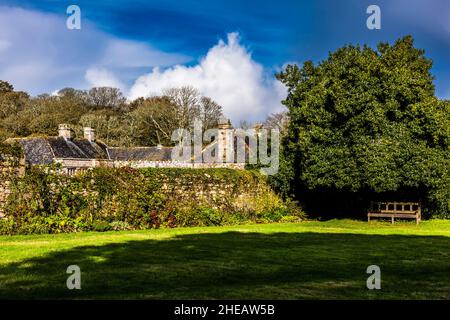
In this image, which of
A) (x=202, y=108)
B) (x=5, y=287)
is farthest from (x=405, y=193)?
(x=202, y=108)

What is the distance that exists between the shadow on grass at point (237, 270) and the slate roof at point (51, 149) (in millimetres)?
34613

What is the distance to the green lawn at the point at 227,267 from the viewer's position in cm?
734

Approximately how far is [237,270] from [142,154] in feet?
153

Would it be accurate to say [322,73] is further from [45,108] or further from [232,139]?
[45,108]

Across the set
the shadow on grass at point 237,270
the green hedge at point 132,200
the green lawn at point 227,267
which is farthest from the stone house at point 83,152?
the shadow on grass at point 237,270

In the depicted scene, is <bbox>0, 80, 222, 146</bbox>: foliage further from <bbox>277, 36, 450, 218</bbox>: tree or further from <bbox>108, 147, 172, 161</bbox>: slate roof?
<bbox>277, 36, 450, 218</bbox>: tree

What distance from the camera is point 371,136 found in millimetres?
Result: 23125

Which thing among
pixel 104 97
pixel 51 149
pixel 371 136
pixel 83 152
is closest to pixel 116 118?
pixel 104 97

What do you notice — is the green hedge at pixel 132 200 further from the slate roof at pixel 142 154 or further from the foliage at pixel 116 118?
the foliage at pixel 116 118

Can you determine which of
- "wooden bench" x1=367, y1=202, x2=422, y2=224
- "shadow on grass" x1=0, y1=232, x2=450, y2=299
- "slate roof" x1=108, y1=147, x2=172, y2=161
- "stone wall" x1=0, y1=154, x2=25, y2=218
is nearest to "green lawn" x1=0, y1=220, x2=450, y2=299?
"shadow on grass" x1=0, y1=232, x2=450, y2=299

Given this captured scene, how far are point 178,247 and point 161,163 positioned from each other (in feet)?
125

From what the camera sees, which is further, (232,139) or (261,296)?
(232,139)

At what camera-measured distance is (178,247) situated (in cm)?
1270
